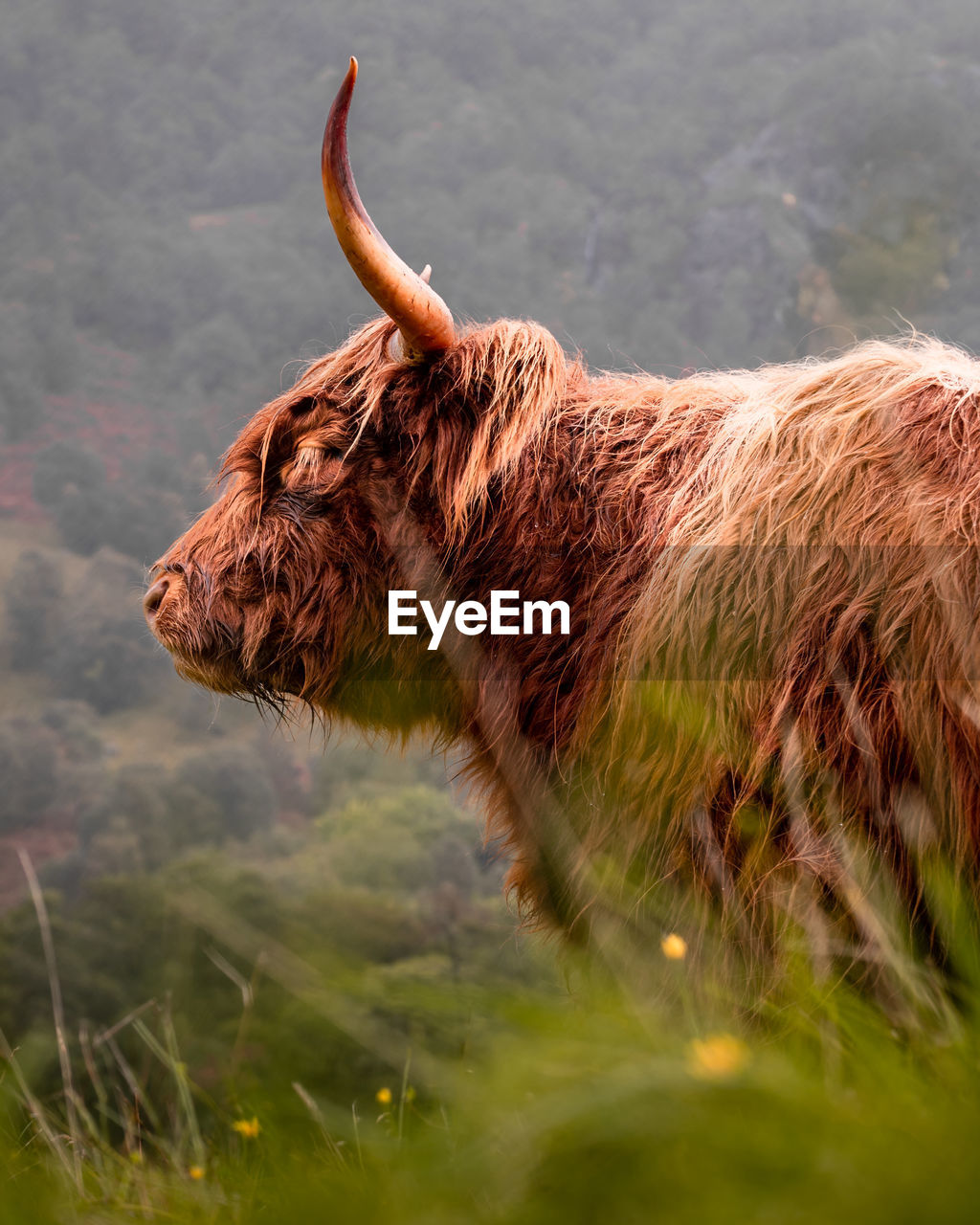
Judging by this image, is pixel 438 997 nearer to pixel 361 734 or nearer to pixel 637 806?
pixel 637 806

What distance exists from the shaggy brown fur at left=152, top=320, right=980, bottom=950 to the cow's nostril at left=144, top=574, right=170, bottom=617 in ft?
Answer: 0.10

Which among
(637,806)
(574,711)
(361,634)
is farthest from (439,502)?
(637,806)

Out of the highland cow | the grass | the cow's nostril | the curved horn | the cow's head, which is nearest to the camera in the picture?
the grass

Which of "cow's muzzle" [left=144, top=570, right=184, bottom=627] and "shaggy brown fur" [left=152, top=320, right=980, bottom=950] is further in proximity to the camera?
"cow's muzzle" [left=144, top=570, right=184, bottom=627]

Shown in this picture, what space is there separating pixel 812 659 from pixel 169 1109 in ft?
6.12

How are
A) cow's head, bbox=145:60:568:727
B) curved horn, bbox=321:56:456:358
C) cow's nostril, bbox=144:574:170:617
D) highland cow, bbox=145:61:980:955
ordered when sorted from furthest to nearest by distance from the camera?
1. cow's nostril, bbox=144:574:170:617
2. cow's head, bbox=145:60:568:727
3. curved horn, bbox=321:56:456:358
4. highland cow, bbox=145:61:980:955

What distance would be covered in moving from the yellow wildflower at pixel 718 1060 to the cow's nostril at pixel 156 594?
3.04 metres

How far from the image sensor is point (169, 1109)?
2398 mm

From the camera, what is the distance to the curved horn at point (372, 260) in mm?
3068

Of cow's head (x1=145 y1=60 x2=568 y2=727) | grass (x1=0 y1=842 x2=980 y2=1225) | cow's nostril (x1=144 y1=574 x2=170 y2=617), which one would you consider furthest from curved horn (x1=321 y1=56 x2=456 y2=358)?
grass (x1=0 y1=842 x2=980 y2=1225)

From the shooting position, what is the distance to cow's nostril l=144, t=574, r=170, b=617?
371 centimetres

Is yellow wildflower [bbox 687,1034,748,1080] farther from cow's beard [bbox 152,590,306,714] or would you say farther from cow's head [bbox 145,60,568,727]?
cow's beard [bbox 152,590,306,714]

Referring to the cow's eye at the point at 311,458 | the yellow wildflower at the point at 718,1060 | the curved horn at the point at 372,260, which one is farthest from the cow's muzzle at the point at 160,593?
the yellow wildflower at the point at 718,1060

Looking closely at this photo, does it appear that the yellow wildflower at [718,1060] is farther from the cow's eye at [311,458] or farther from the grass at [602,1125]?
the cow's eye at [311,458]
